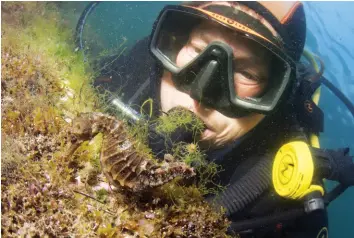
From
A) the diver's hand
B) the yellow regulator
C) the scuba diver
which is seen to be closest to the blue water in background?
the scuba diver

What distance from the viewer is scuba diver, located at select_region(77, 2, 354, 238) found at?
311 centimetres

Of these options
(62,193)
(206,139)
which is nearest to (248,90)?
(206,139)

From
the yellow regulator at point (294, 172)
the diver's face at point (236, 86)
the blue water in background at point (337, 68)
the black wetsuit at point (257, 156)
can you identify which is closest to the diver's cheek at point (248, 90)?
the diver's face at point (236, 86)

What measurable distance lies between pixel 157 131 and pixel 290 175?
4.67ft

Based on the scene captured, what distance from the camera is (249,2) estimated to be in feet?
11.7

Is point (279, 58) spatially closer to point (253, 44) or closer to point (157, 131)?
point (253, 44)

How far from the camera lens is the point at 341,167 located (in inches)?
132

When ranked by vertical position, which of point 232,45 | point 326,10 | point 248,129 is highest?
point 326,10

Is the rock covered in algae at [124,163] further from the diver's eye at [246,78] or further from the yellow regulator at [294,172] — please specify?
the diver's eye at [246,78]

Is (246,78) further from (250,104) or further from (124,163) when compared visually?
(124,163)

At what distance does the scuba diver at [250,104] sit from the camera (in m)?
3.11

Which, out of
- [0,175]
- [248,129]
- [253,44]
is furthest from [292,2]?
[0,175]

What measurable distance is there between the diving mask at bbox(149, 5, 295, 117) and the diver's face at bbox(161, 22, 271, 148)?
0.06ft

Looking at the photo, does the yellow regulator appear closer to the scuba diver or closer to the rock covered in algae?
the scuba diver
